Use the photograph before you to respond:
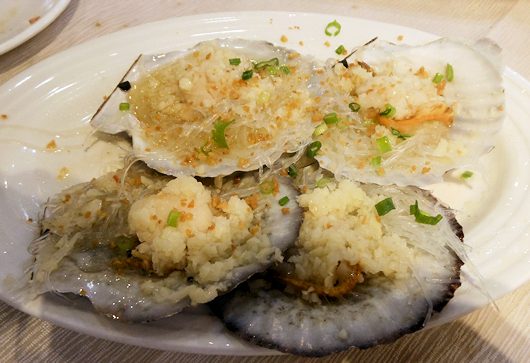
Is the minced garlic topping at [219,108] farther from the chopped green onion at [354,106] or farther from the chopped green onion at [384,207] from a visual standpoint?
the chopped green onion at [384,207]

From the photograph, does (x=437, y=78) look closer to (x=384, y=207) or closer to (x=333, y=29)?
(x=333, y=29)

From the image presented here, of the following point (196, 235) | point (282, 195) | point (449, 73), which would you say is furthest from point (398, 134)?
point (196, 235)

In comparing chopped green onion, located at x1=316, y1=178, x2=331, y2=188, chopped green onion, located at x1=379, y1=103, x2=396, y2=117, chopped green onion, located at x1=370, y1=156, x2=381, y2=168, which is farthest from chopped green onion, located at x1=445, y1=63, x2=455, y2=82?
chopped green onion, located at x1=316, y1=178, x2=331, y2=188

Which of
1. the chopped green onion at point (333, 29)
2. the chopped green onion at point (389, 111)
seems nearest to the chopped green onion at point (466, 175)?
the chopped green onion at point (389, 111)

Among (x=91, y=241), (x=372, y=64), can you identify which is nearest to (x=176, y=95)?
(x=91, y=241)

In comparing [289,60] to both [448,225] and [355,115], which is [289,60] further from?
[448,225]

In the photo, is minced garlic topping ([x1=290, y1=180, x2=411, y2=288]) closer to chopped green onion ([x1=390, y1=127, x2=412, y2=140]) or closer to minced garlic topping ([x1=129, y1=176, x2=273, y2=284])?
minced garlic topping ([x1=129, y1=176, x2=273, y2=284])
